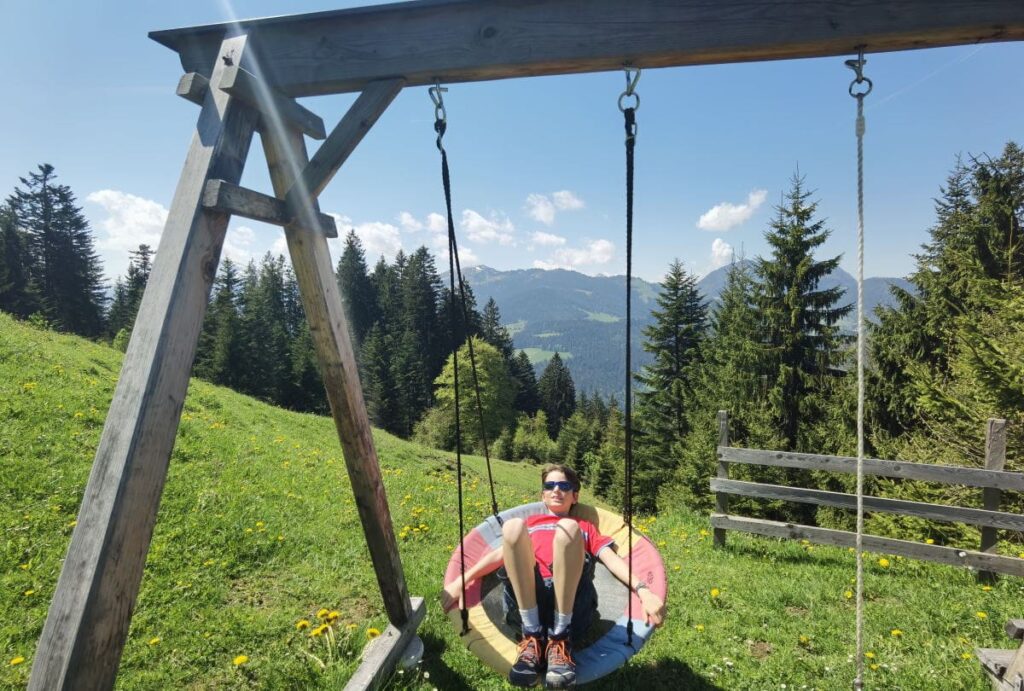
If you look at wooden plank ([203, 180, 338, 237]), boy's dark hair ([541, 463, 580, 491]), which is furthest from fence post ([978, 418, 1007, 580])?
wooden plank ([203, 180, 338, 237])

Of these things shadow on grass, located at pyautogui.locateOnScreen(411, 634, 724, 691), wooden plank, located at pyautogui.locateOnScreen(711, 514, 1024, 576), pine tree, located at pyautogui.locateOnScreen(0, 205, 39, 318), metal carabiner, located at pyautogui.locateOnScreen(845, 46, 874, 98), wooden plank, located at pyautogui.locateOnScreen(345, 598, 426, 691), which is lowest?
shadow on grass, located at pyautogui.locateOnScreen(411, 634, 724, 691)

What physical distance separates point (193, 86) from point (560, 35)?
158cm

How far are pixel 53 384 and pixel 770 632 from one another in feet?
31.1

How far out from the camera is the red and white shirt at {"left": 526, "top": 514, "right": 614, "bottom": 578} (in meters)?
3.46

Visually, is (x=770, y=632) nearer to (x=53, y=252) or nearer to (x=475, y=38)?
(x=475, y=38)

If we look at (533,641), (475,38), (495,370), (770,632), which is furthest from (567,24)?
(495,370)

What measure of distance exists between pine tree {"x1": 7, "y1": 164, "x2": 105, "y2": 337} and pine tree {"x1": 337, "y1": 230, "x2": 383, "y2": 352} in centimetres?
2012

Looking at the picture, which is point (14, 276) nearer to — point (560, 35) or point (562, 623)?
point (562, 623)

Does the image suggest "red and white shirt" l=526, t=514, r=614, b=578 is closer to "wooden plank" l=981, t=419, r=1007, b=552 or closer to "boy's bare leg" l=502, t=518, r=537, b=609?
"boy's bare leg" l=502, t=518, r=537, b=609

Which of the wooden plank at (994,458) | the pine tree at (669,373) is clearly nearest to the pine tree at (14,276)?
the pine tree at (669,373)

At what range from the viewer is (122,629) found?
1809mm

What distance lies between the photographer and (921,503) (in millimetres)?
5336

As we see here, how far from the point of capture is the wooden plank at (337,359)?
247 centimetres

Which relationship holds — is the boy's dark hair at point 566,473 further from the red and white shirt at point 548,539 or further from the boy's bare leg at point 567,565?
the boy's bare leg at point 567,565
